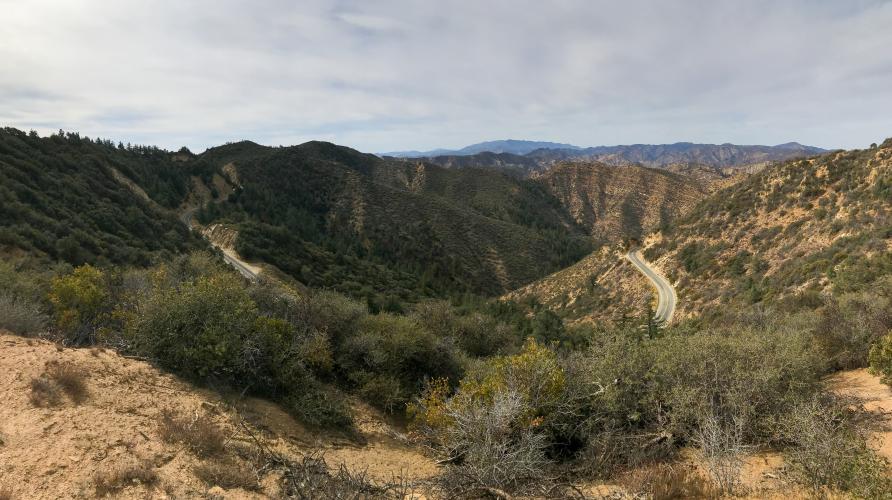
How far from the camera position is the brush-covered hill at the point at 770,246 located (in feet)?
94.1

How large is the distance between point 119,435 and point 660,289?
152 feet

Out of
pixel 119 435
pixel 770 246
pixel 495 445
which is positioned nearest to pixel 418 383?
pixel 495 445

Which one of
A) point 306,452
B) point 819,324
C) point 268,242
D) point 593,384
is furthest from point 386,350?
point 268,242

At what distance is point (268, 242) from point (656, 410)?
55.4 meters

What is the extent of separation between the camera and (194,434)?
26.2 ft

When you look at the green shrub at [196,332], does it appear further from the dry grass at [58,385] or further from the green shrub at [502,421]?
the green shrub at [502,421]

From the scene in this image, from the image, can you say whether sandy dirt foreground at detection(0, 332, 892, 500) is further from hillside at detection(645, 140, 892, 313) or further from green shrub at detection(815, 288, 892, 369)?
hillside at detection(645, 140, 892, 313)

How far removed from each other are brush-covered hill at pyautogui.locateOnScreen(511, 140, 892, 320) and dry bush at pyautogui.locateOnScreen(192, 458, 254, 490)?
26.6 m

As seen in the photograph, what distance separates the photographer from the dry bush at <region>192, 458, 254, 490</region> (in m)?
7.09

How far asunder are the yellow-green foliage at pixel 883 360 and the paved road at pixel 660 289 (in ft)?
78.2

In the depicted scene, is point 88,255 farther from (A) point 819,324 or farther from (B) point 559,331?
(A) point 819,324

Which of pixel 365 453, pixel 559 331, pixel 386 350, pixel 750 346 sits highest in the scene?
pixel 750 346

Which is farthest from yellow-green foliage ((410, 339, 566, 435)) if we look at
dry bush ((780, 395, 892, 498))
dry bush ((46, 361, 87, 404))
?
dry bush ((46, 361, 87, 404))

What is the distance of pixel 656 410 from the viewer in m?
9.89
